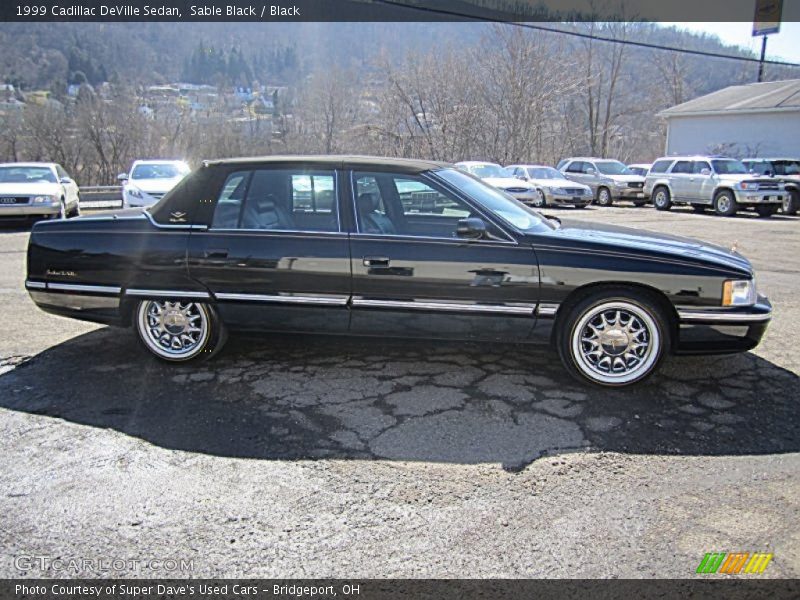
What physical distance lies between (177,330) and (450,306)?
2065mm

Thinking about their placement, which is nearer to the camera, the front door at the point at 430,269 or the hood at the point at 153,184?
the front door at the point at 430,269

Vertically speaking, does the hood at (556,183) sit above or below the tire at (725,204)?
above

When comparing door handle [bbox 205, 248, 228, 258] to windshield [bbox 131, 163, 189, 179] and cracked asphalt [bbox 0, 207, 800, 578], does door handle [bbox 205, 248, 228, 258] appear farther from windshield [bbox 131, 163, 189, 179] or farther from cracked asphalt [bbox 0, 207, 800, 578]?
windshield [bbox 131, 163, 189, 179]

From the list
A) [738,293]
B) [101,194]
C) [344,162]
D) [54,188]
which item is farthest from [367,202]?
[101,194]

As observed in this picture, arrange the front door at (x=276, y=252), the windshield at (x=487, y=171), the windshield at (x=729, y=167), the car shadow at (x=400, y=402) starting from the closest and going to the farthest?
the car shadow at (x=400, y=402) → the front door at (x=276, y=252) → the windshield at (x=729, y=167) → the windshield at (x=487, y=171)

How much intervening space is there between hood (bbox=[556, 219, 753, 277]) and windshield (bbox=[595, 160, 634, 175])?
61.4 ft

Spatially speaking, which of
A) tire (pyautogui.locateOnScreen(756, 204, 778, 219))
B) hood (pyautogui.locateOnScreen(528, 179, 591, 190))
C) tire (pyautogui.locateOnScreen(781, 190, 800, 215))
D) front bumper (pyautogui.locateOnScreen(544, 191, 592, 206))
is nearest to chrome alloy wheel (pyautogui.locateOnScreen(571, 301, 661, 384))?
tire (pyautogui.locateOnScreen(756, 204, 778, 219))

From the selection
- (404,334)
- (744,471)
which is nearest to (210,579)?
(404,334)

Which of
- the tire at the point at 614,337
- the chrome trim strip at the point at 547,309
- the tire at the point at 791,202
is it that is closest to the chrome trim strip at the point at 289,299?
the chrome trim strip at the point at 547,309

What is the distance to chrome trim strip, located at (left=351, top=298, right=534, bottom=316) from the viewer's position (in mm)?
3969

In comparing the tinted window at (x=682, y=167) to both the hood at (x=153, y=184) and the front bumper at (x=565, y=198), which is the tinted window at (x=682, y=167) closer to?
the front bumper at (x=565, y=198)

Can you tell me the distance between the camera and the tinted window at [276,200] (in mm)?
4195

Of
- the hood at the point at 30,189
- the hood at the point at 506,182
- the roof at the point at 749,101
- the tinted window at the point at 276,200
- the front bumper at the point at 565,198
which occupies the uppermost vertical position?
the roof at the point at 749,101

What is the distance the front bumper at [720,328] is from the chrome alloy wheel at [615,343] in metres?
0.20
